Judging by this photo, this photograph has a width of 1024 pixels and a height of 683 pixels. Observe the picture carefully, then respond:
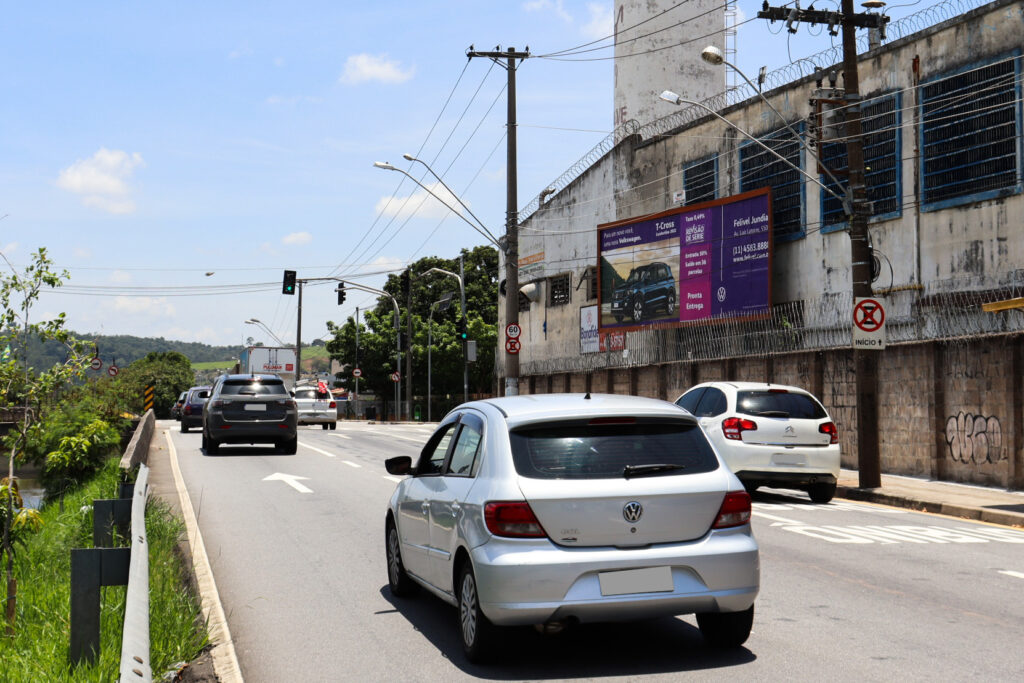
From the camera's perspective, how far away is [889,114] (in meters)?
26.2

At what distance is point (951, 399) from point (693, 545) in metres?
16.2

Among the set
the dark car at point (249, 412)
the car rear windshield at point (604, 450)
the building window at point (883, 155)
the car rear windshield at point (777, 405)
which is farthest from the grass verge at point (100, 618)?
the building window at point (883, 155)

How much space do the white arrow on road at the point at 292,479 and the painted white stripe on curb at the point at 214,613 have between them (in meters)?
4.35

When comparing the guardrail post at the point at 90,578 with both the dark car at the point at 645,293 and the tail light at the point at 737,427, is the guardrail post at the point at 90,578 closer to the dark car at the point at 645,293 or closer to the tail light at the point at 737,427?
the tail light at the point at 737,427

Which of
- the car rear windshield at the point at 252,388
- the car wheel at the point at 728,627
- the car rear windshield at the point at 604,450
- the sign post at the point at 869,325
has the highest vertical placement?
the sign post at the point at 869,325

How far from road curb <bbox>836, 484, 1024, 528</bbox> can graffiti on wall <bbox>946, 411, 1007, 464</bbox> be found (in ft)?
9.56

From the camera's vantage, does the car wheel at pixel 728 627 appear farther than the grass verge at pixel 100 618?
Yes

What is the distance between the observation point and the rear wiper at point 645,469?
254 inches

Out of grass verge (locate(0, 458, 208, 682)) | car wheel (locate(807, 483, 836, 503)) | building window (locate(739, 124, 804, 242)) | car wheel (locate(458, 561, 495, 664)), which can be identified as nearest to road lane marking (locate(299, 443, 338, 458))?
car wheel (locate(807, 483, 836, 503))

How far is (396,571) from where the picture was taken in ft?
28.4

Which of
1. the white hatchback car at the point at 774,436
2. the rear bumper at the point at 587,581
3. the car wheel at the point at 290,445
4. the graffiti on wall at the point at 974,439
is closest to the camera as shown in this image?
the rear bumper at the point at 587,581

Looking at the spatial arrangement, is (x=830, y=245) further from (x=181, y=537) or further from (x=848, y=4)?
(x=181, y=537)

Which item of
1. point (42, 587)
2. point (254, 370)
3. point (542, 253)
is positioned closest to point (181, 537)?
point (42, 587)

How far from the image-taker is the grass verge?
6230mm
